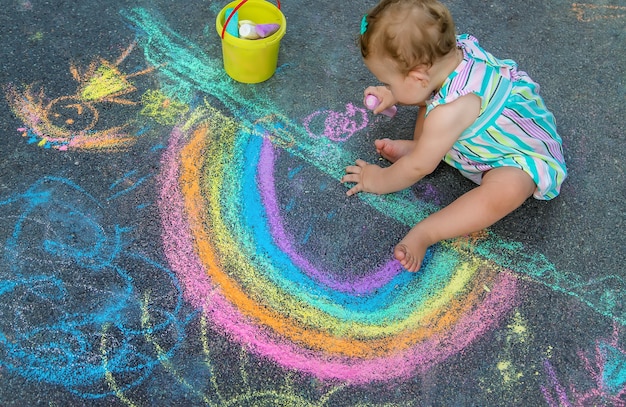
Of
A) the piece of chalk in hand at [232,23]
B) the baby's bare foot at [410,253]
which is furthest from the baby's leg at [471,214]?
the piece of chalk in hand at [232,23]

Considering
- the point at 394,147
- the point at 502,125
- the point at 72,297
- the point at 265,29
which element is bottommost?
the point at 72,297

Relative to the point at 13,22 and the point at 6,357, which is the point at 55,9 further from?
the point at 6,357

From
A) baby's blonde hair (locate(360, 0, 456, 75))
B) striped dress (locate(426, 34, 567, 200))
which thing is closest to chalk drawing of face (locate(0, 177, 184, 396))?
baby's blonde hair (locate(360, 0, 456, 75))

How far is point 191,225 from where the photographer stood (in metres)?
1.60

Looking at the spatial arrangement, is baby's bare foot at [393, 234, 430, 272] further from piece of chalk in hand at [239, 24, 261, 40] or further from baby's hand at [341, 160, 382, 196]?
piece of chalk in hand at [239, 24, 261, 40]

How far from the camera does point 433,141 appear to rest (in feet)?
4.99

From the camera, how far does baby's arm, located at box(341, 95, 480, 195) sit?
149 cm

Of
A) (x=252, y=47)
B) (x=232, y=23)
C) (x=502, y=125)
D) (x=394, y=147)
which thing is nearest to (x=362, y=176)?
(x=394, y=147)

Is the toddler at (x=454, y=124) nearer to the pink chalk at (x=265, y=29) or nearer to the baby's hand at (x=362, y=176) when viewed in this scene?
the baby's hand at (x=362, y=176)

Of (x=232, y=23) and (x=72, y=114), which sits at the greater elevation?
(x=232, y=23)

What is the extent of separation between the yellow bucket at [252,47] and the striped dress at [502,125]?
62 centimetres

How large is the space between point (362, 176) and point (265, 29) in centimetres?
60

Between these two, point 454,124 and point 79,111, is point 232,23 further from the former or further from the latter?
point 454,124

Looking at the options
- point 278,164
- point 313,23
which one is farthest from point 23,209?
point 313,23
